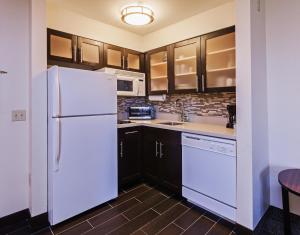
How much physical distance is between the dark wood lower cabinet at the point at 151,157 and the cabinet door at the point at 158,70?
78cm

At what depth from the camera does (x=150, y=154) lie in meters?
2.73

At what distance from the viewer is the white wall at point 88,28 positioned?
2.42 meters

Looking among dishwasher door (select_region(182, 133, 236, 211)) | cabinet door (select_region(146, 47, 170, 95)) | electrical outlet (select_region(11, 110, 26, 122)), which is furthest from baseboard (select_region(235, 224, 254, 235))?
electrical outlet (select_region(11, 110, 26, 122))

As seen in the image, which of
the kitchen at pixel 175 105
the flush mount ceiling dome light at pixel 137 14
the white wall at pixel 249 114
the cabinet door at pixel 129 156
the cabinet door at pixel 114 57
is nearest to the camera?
the white wall at pixel 249 114

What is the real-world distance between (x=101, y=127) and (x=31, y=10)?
133 cm

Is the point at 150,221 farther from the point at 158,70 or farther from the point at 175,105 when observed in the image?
the point at 158,70

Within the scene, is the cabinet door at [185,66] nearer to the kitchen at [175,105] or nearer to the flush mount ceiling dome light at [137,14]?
the kitchen at [175,105]

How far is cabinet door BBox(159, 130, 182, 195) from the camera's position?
2.34 meters

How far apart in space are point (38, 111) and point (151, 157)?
1.53 m

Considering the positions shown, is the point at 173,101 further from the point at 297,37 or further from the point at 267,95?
the point at 297,37

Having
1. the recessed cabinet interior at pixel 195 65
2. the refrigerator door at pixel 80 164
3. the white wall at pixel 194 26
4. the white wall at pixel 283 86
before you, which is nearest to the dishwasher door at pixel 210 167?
the white wall at pixel 283 86

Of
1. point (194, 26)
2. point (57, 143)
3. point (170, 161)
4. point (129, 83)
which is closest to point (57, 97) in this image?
point (57, 143)

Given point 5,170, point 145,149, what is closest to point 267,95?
point 145,149

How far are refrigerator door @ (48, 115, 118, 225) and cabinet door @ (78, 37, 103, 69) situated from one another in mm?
951
